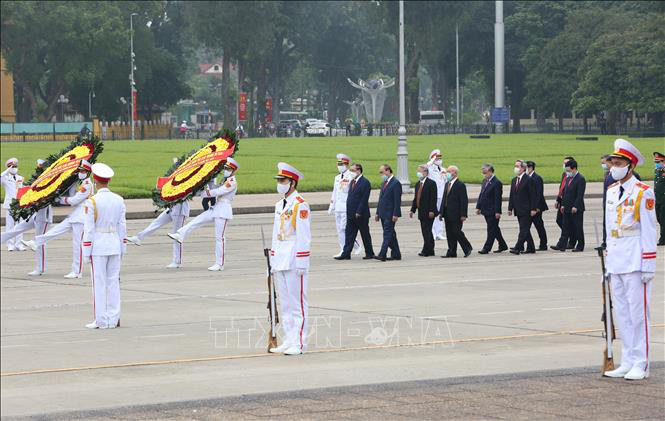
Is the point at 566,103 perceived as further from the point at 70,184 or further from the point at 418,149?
the point at 70,184

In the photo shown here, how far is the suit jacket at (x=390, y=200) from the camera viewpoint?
22.8 m

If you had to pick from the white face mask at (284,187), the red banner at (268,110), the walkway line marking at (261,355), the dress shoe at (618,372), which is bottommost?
the walkway line marking at (261,355)

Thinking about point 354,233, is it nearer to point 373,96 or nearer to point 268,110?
point 268,110

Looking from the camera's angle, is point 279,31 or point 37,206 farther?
point 279,31

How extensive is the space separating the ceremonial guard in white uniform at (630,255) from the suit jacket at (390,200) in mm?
10997

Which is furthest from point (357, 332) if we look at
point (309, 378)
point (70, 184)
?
point (70, 184)

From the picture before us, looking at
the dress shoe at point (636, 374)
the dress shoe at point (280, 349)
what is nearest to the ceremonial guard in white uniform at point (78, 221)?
the dress shoe at point (280, 349)

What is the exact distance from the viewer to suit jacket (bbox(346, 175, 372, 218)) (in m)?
22.8

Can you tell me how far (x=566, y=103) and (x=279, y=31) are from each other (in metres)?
27.8

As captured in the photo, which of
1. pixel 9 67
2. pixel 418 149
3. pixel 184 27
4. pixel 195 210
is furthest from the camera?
pixel 184 27

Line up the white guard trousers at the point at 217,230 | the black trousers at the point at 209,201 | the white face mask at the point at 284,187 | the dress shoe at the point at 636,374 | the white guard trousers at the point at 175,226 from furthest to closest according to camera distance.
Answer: the black trousers at the point at 209,201 → the white guard trousers at the point at 175,226 → the white guard trousers at the point at 217,230 → the white face mask at the point at 284,187 → the dress shoe at the point at 636,374

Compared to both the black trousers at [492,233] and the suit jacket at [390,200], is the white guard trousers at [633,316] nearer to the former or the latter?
the suit jacket at [390,200]

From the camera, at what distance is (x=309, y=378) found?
37.4ft

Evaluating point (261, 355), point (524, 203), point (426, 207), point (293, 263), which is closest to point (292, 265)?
point (293, 263)
